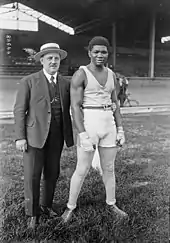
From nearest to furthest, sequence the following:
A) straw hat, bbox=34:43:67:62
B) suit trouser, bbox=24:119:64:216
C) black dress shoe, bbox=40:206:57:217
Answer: straw hat, bbox=34:43:67:62, suit trouser, bbox=24:119:64:216, black dress shoe, bbox=40:206:57:217

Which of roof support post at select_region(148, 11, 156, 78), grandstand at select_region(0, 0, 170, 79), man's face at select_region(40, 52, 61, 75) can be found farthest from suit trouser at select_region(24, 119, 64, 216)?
roof support post at select_region(148, 11, 156, 78)

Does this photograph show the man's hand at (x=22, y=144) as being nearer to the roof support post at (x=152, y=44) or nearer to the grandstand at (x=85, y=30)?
the grandstand at (x=85, y=30)

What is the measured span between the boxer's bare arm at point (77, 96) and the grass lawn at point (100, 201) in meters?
0.50

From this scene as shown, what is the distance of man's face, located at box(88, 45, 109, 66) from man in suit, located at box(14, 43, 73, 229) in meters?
0.15

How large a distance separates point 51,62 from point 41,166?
571 mm

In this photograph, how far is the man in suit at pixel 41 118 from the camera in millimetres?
1493

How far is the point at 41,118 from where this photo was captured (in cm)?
150

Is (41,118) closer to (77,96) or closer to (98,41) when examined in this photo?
(77,96)

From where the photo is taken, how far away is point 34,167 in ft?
5.20

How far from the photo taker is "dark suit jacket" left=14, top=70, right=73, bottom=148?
149cm

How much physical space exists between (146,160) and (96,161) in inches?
23.2

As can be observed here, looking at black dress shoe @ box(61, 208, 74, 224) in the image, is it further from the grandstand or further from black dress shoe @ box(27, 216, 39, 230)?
the grandstand

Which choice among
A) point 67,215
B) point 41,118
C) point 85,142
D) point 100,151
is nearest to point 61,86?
point 41,118

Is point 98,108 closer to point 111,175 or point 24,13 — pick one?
point 111,175
